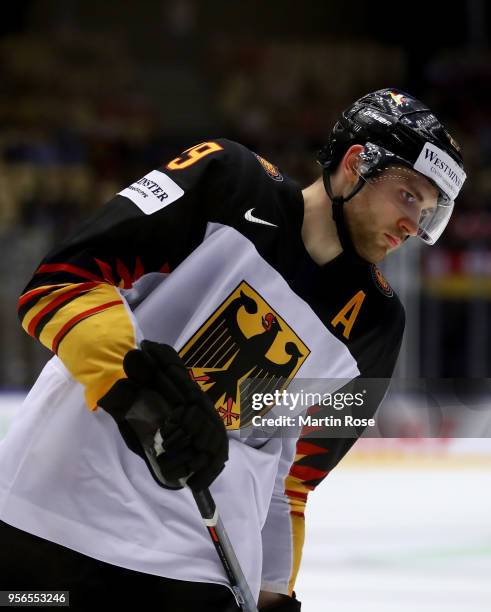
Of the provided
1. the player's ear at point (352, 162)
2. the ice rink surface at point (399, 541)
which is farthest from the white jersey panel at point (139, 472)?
the ice rink surface at point (399, 541)

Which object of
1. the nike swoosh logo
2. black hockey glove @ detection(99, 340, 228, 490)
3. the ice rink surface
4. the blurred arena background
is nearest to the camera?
black hockey glove @ detection(99, 340, 228, 490)

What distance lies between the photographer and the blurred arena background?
10.3 feet

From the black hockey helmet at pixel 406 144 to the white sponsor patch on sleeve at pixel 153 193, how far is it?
0.30 metres

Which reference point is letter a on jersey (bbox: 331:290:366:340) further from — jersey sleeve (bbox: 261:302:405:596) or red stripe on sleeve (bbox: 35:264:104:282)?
red stripe on sleeve (bbox: 35:264:104:282)

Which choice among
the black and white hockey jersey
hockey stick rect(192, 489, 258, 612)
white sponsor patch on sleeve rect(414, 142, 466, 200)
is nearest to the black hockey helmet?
white sponsor patch on sleeve rect(414, 142, 466, 200)

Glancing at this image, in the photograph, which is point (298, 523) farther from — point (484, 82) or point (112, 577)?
point (484, 82)

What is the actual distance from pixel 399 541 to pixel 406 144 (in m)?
1.87

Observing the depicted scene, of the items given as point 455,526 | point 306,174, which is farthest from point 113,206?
point 306,174

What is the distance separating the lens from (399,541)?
318 cm

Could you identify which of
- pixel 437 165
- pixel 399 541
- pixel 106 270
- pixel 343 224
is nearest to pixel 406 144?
pixel 437 165

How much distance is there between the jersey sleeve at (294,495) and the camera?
5.93 feet

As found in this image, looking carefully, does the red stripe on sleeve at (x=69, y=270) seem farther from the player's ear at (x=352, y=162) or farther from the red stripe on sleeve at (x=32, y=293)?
the player's ear at (x=352, y=162)

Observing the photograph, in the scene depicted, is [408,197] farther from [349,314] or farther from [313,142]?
[313,142]

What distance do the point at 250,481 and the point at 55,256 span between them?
1.60 feet
